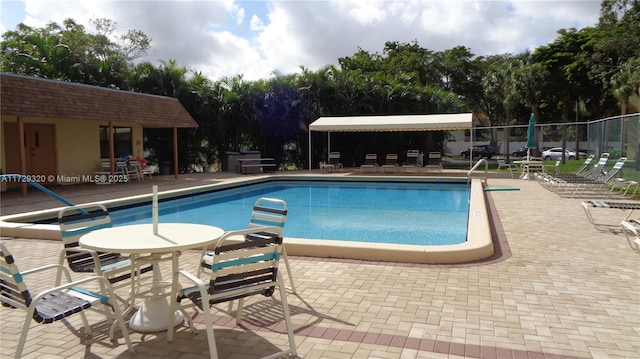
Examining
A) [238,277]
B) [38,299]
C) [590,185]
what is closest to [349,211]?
[590,185]

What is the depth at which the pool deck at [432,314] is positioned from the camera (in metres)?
3.13

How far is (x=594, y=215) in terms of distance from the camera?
826 cm

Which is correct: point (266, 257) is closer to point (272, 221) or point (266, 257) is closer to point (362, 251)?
point (272, 221)

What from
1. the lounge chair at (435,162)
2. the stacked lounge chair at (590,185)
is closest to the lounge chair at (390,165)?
the lounge chair at (435,162)

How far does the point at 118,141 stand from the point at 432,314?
1553 centimetres

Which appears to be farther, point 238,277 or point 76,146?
point 76,146

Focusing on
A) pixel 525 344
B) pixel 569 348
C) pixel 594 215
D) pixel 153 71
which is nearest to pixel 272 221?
pixel 525 344

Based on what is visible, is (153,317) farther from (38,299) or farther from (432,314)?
(432,314)

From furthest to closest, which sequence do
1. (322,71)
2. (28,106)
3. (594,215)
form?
(322,71) < (28,106) < (594,215)

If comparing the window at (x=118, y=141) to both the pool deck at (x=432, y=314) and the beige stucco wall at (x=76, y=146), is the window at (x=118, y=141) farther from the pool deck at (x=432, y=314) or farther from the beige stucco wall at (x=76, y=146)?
the pool deck at (x=432, y=314)

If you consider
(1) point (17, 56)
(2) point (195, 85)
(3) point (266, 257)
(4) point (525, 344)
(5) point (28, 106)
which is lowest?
(4) point (525, 344)

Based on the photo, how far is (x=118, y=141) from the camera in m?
16.6

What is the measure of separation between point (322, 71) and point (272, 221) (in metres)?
18.2

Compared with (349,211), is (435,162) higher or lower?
higher
